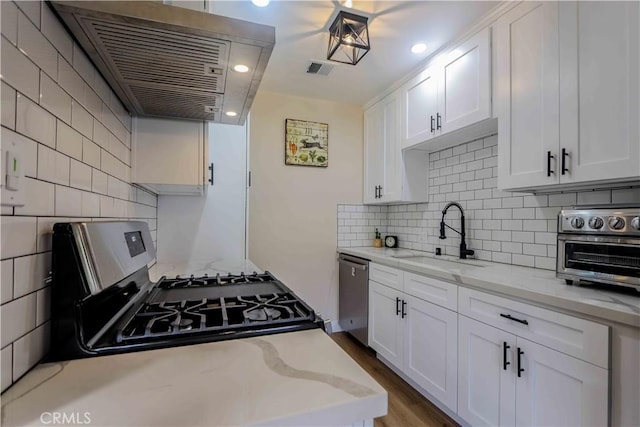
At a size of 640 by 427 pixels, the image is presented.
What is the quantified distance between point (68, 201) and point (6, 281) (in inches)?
12.5

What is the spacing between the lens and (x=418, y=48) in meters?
2.20

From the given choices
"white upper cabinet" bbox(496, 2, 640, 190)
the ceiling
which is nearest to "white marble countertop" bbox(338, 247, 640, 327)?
"white upper cabinet" bbox(496, 2, 640, 190)

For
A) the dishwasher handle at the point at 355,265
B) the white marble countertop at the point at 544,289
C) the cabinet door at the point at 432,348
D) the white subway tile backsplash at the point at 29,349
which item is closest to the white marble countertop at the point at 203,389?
the white subway tile backsplash at the point at 29,349

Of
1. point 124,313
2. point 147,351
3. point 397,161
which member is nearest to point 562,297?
point 147,351

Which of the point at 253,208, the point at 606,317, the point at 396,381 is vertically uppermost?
the point at 253,208

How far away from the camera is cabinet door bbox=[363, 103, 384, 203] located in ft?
10.00

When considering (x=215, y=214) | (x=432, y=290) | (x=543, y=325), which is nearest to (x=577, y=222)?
(x=543, y=325)

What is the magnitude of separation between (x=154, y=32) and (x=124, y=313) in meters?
0.80

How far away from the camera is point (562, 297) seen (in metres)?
1.21

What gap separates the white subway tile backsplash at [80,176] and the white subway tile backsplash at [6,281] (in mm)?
342

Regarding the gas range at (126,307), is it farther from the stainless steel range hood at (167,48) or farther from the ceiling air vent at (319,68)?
the ceiling air vent at (319,68)

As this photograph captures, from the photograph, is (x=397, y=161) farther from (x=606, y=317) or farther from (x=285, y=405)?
(x=285, y=405)

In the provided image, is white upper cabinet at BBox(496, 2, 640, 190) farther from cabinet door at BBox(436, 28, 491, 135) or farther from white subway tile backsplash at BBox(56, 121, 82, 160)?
white subway tile backsplash at BBox(56, 121, 82, 160)

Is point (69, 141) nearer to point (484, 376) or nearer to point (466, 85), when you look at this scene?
point (484, 376)
